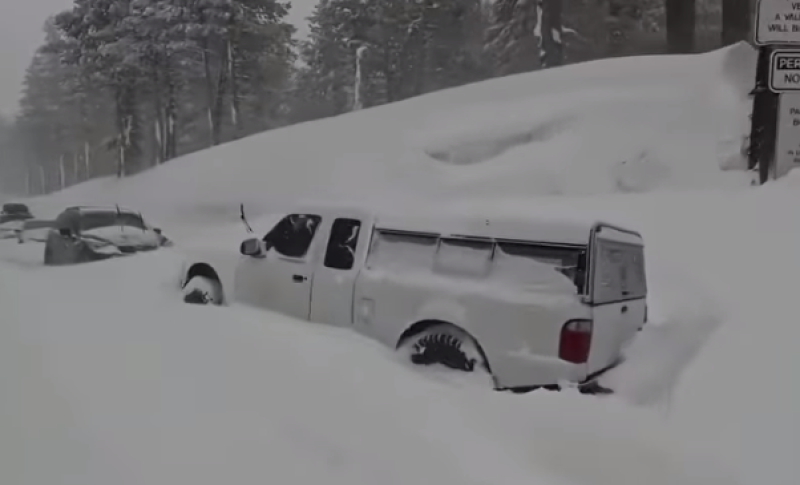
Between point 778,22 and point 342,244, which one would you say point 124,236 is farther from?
point 778,22

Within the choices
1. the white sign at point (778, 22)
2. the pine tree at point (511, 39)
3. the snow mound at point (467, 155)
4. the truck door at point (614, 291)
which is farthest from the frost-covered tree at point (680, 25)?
the truck door at point (614, 291)

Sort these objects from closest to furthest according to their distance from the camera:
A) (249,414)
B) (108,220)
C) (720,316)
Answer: (249,414), (720,316), (108,220)

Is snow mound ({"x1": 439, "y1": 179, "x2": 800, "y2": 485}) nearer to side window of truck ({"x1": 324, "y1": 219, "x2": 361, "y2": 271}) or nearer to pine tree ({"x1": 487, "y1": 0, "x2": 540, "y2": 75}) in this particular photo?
side window of truck ({"x1": 324, "y1": 219, "x2": 361, "y2": 271})

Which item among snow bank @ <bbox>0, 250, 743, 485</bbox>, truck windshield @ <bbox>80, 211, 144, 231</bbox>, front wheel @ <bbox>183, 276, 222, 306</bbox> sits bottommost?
snow bank @ <bbox>0, 250, 743, 485</bbox>

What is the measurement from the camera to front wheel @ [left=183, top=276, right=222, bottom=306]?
2.93 m

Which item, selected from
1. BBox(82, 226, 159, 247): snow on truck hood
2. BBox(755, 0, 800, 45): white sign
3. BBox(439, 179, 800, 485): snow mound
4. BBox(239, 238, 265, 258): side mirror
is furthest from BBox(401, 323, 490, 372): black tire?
BBox(755, 0, 800, 45): white sign

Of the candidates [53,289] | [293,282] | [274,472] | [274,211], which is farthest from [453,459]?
[53,289]

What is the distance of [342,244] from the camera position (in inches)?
117

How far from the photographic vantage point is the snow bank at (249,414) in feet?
6.34

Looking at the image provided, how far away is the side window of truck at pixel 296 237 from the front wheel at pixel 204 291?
0.31 meters

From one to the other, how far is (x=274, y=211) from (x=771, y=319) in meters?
2.20

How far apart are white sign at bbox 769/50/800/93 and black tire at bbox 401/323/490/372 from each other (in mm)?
1976

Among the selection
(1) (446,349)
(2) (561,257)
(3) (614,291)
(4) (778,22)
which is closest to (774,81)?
(4) (778,22)

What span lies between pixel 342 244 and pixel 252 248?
411mm
